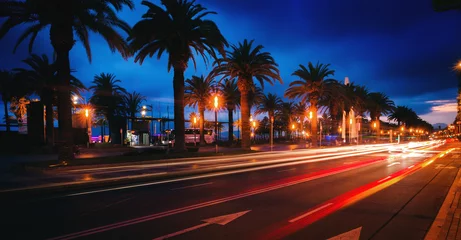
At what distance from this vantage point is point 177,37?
81.5 feet

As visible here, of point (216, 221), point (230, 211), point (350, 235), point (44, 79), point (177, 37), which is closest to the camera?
point (350, 235)

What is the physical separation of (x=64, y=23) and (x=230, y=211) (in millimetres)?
16265

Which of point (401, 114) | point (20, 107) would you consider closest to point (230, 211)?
point (20, 107)

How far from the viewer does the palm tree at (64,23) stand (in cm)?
1839

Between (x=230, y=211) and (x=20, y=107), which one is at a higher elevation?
(x=20, y=107)

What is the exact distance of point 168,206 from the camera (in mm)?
9047

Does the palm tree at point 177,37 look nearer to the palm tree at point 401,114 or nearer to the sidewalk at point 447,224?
the sidewalk at point 447,224

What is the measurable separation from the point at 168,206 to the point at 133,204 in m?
1.11

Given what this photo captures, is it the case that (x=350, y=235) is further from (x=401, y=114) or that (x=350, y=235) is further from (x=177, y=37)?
(x=401, y=114)

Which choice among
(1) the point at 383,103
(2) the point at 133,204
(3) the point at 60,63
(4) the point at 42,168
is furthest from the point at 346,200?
(1) the point at 383,103

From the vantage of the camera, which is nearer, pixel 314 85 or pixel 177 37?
pixel 177 37

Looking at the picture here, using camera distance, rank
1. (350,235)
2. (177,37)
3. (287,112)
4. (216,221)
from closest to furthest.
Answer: (350,235), (216,221), (177,37), (287,112)

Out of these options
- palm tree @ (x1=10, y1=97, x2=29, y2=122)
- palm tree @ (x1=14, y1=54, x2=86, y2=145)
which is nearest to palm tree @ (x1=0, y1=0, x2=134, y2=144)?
palm tree @ (x1=14, y1=54, x2=86, y2=145)

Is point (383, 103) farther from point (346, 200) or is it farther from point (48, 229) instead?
point (48, 229)
